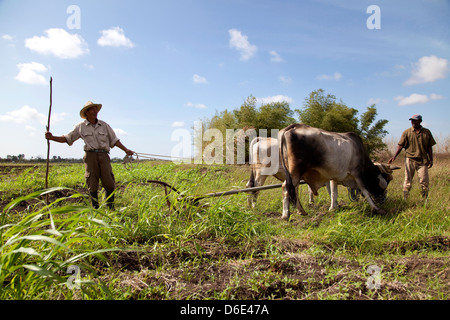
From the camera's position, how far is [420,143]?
6242mm

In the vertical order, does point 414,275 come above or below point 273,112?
below

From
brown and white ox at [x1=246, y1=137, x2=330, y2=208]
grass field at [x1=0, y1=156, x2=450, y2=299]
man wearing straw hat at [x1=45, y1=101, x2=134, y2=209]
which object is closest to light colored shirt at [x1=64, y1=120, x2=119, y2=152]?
man wearing straw hat at [x1=45, y1=101, x2=134, y2=209]

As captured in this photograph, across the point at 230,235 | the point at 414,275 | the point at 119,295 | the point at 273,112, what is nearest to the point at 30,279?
the point at 119,295

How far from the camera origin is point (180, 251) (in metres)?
2.84

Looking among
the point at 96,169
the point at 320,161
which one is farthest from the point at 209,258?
the point at 320,161

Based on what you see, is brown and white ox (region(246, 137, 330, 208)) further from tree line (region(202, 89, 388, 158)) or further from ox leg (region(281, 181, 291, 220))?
tree line (region(202, 89, 388, 158))

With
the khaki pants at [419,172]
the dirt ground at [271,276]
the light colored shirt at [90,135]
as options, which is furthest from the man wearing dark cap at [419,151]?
the light colored shirt at [90,135]

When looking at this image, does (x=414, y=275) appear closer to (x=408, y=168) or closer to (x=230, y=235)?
(x=230, y=235)

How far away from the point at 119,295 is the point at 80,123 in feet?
11.7

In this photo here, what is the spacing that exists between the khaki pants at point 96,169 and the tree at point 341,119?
45.2 feet

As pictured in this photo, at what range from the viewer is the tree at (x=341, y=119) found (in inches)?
652

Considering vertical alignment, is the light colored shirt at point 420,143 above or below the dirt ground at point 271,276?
above

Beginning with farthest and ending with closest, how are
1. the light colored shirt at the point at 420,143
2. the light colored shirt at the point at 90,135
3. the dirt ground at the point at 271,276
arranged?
the light colored shirt at the point at 420,143
the light colored shirt at the point at 90,135
the dirt ground at the point at 271,276

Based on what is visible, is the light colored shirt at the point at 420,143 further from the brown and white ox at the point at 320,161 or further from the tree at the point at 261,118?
the tree at the point at 261,118
